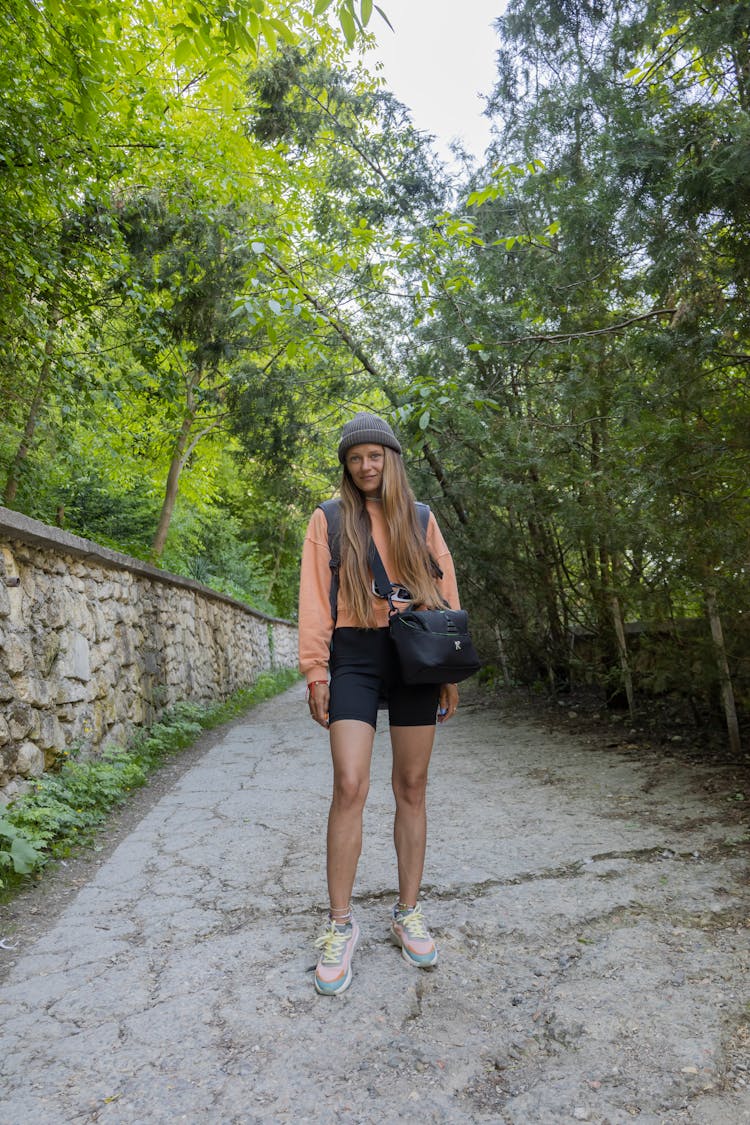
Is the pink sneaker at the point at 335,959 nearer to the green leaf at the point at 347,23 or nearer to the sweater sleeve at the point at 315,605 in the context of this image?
the sweater sleeve at the point at 315,605

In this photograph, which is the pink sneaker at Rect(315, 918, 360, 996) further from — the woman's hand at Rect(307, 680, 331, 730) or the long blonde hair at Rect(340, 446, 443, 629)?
the long blonde hair at Rect(340, 446, 443, 629)

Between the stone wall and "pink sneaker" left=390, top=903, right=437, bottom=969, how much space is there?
2.27 m

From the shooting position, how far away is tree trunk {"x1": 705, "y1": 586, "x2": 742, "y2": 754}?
4430 millimetres

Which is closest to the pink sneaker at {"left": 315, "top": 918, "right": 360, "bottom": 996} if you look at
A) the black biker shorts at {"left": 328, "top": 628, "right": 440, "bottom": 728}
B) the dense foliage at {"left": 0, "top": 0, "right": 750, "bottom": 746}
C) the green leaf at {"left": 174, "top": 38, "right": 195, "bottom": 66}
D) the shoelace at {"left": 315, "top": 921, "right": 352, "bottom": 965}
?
the shoelace at {"left": 315, "top": 921, "right": 352, "bottom": 965}

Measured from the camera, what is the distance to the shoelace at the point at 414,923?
7.85ft

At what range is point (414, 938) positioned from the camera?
2379 mm

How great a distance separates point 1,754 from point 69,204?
13.3ft

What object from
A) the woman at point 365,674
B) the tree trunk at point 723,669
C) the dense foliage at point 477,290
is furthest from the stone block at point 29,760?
the tree trunk at point 723,669

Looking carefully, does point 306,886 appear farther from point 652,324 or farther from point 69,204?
point 69,204

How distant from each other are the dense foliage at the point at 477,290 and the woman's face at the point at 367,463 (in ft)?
4.61

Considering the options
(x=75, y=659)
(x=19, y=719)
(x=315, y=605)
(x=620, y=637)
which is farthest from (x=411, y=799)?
(x=620, y=637)

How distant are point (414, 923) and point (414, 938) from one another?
0.16 feet

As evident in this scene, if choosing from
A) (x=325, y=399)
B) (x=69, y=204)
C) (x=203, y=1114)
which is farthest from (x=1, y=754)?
(x=325, y=399)

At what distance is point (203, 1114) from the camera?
1.69 metres
